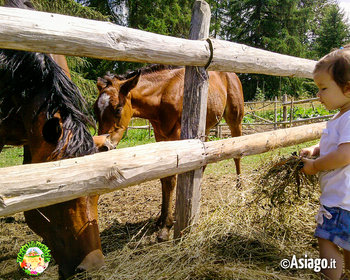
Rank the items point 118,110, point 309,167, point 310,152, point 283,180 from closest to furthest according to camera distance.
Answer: point 309,167 < point 310,152 < point 283,180 < point 118,110

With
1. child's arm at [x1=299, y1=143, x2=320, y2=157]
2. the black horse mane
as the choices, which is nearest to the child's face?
child's arm at [x1=299, y1=143, x2=320, y2=157]

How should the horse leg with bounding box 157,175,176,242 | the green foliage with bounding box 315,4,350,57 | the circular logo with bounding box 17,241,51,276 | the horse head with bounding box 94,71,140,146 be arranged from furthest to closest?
the green foliage with bounding box 315,4,350,57
the horse head with bounding box 94,71,140,146
the horse leg with bounding box 157,175,176,242
the circular logo with bounding box 17,241,51,276

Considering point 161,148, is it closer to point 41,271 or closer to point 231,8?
point 41,271

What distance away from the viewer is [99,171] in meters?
1.47

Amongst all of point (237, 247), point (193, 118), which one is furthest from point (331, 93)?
point (237, 247)

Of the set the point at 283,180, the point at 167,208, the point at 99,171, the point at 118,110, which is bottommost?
the point at 167,208

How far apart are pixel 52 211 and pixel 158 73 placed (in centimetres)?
246

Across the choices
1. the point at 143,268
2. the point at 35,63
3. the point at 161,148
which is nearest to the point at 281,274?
the point at 143,268

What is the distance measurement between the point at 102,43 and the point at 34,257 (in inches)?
64.4

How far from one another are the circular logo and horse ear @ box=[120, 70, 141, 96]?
1.95 meters

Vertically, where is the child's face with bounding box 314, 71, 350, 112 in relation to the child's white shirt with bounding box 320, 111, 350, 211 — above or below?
above

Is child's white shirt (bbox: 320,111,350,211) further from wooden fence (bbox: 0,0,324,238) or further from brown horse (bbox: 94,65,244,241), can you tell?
brown horse (bbox: 94,65,244,241)

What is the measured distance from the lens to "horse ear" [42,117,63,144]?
1.69m

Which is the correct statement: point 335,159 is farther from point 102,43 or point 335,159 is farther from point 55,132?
point 55,132
